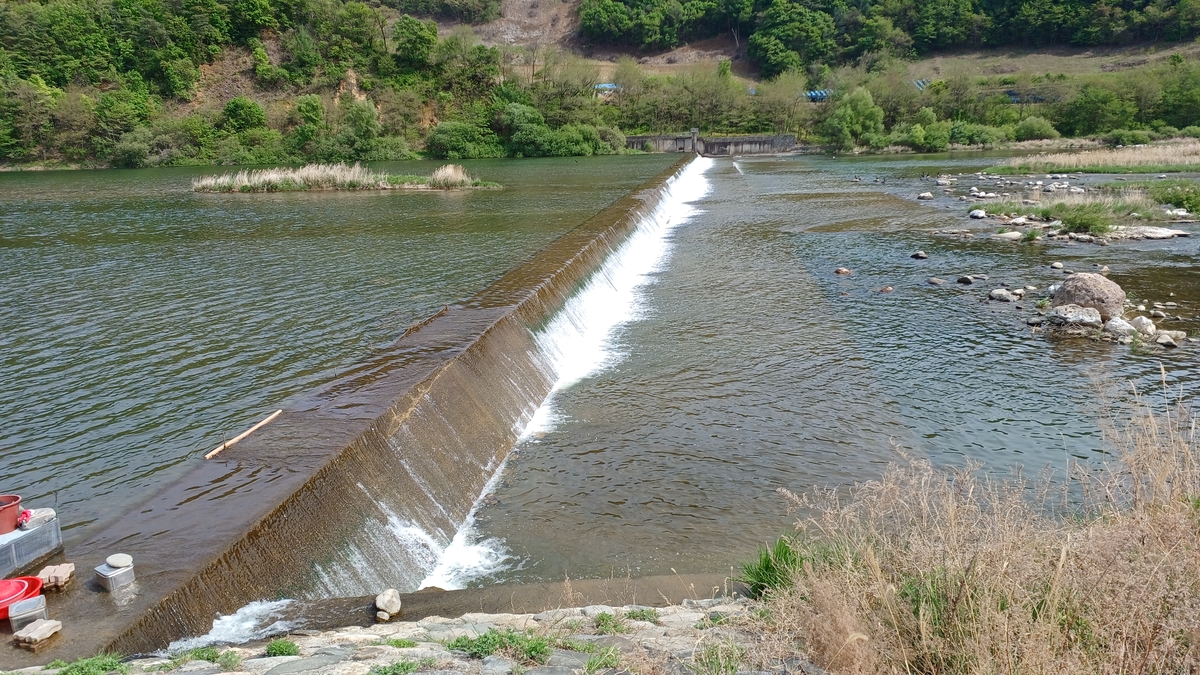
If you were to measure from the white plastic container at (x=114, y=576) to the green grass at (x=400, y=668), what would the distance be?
2.39 m

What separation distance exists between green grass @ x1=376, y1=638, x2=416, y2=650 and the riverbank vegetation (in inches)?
1777

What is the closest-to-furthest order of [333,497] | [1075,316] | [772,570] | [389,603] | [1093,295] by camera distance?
1. [772,570]
2. [389,603]
3. [333,497]
4. [1075,316]
5. [1093,295]

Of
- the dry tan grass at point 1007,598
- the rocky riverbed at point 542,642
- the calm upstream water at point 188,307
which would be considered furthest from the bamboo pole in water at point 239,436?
the dry tan grass at point 1007,598

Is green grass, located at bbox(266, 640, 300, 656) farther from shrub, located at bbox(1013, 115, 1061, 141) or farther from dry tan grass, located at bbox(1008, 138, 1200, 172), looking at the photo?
shrub, located at bbox(1013, 115, 1061, 141)

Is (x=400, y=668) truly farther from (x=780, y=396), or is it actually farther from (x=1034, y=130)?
(x=1034, y=130)

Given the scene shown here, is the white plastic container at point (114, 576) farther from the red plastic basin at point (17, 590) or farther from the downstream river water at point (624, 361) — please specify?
the downstream river water at point (624, 361)

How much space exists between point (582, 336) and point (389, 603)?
350 inches

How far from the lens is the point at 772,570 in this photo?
5684mm

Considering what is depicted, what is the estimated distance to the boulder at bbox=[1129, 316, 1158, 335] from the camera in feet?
43.3

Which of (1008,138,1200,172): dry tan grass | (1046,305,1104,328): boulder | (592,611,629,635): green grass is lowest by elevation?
(1046,305,1104,328): boulder

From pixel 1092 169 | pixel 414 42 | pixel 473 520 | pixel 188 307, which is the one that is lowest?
pixel 473 520

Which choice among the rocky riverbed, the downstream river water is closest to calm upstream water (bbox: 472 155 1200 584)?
the downstream river water

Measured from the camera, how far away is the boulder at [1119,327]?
13.3 meters

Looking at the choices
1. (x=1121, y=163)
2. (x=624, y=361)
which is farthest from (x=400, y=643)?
(x=1121, y=163)
